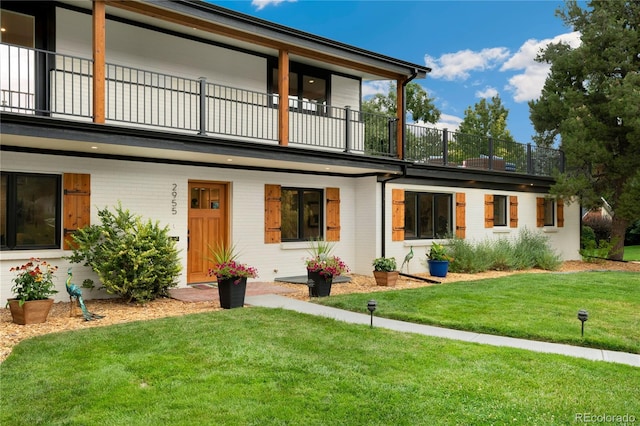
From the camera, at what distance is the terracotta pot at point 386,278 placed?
11.3 meters

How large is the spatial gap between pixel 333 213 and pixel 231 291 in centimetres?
539

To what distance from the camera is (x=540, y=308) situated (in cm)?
830

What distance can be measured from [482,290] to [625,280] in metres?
4.65

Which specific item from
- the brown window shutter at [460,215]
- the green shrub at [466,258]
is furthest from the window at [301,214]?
the brown window shutter at [460,215]

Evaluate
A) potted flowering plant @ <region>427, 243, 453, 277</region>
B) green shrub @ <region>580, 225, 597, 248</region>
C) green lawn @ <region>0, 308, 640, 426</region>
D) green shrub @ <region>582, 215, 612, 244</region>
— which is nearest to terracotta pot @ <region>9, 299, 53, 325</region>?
green lawn @ <region>0, 308, 640, 426</region>

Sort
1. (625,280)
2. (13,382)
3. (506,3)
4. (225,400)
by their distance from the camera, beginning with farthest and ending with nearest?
(506,3) < (625,280) < (13,382) < (225,400)

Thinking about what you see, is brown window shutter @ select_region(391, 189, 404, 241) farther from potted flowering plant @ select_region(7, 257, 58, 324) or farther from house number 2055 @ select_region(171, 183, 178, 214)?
potted flowering plant @ select_region(7, 257, 58, 324)

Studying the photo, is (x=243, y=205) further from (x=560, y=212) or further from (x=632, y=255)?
(x=632, y=255)

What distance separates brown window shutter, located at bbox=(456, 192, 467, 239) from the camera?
14.9 m

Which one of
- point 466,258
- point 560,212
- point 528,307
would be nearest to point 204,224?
point 528,307

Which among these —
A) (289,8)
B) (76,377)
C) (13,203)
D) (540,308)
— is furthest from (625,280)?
(289,8)

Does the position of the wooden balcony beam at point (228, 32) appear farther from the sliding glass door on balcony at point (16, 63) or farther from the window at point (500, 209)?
the window at point (500, 209)

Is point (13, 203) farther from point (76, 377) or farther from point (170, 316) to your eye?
point (76, 377)

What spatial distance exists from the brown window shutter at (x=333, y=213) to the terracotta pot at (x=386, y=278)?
80.9 inches
